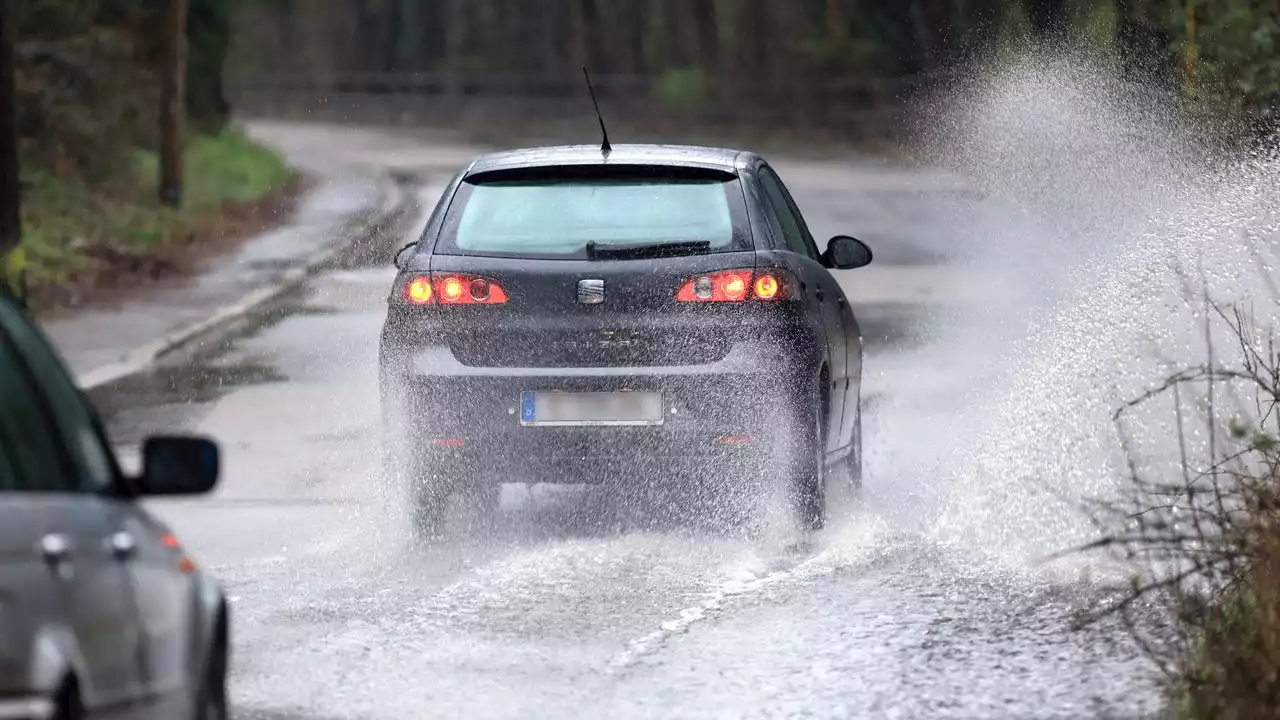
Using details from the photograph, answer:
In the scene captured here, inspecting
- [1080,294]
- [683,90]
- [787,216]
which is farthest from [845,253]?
[683,90]

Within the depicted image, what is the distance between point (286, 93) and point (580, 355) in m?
84.5

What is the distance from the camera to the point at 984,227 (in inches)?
1206

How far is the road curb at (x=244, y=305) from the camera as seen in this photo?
17.3 metres

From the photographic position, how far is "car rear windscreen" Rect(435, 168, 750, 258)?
10.0 m

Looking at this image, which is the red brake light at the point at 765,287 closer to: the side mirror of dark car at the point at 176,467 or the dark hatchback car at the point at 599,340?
the dark hatchback car at the point at 599,340

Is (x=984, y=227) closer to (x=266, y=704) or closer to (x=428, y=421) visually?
(x=428, y=421)

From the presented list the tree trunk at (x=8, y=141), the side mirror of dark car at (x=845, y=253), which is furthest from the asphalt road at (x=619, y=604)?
the tree trunk at (x=8, y=141)

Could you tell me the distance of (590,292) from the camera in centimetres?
985

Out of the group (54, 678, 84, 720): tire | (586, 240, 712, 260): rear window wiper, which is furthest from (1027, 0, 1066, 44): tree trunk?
(54, 678, 84, 720): tire

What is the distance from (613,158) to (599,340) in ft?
2.49

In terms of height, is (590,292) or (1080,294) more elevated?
(590,292)

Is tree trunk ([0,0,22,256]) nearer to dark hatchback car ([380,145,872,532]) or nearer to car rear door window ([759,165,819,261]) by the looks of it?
car rear door window ([759,165,819,261])

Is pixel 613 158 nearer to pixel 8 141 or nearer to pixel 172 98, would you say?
pixel 8 141

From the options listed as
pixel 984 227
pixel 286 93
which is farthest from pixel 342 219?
pixel 286 93
